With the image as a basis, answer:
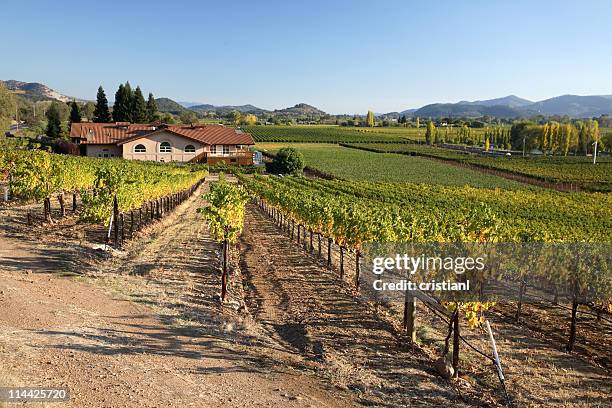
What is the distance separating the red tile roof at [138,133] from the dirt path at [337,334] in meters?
58.5

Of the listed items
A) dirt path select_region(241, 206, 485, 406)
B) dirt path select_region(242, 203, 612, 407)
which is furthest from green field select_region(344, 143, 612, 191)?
dirt path select_region(241, 206, 485, 406)

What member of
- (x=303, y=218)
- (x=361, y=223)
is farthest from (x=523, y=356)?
(x=303, y=218)

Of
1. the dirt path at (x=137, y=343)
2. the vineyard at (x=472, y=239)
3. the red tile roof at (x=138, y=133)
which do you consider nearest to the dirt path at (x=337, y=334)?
the dirt path at (x=137, y=343)

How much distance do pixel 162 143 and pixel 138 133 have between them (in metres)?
5.12

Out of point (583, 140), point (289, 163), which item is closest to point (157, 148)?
point (289, 163)

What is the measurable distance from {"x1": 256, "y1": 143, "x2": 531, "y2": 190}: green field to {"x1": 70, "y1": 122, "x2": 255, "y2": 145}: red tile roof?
15839 millimetres

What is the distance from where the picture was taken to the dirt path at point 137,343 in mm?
9102

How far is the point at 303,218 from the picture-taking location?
24.4m

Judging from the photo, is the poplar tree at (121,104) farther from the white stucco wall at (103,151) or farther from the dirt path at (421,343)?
the dirt path at (421,343)

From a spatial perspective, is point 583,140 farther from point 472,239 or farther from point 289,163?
point 472,239

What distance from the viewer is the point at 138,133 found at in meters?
76.1

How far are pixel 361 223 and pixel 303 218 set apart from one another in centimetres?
693

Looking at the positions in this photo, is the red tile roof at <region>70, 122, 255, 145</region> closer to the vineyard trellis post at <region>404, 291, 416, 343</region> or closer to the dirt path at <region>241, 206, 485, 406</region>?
the dirt path at <region>241, 206, 485, 406</region>

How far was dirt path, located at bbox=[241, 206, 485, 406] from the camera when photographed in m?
10.0
